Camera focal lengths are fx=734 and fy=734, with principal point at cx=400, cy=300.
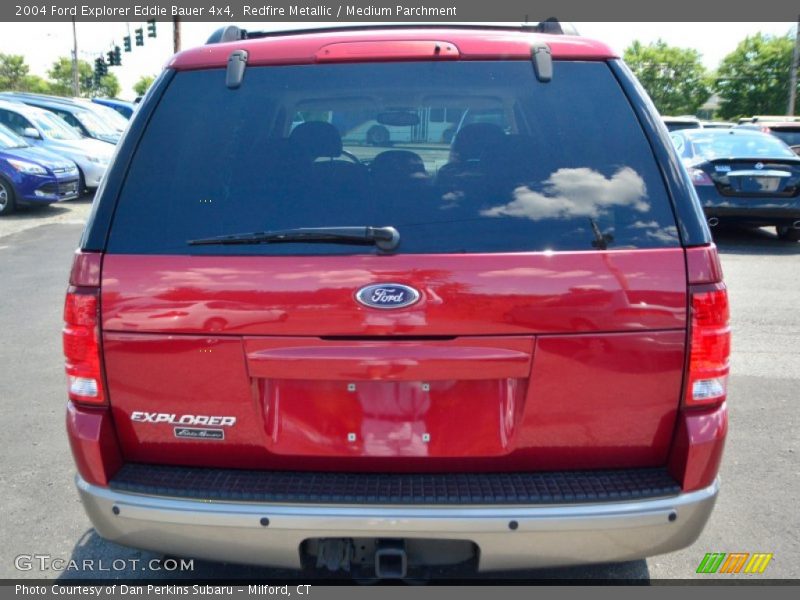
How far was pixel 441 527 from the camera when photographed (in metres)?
2.13

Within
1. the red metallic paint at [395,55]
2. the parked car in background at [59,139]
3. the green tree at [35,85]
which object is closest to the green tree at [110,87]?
the green tree at [35,85]

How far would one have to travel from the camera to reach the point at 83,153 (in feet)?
50.0

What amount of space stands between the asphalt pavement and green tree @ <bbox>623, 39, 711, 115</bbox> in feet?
246

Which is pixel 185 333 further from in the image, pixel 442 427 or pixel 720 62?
pixel 720 62

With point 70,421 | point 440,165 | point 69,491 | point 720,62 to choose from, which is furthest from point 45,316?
point 720,62

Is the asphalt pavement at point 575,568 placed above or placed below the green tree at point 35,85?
above

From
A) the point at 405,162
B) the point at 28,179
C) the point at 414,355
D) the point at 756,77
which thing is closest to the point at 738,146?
the point at 405,162

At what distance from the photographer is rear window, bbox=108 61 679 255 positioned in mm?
2234

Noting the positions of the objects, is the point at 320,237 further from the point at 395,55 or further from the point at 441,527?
the point at 441,527

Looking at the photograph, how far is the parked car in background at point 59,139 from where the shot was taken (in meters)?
15.1

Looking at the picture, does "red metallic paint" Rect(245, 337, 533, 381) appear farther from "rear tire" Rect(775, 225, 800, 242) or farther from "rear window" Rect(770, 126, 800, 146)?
"rear window" Rect(770, 126, 800, 146)

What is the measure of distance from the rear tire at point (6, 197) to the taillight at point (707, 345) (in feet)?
44.2

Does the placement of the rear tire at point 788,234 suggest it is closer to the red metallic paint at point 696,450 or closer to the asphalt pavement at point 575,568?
the asphalt pavement at point 575,568

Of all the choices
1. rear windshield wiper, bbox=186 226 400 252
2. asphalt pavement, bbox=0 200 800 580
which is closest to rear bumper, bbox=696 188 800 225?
asphalt pavement, bbox=0 200 800 580
